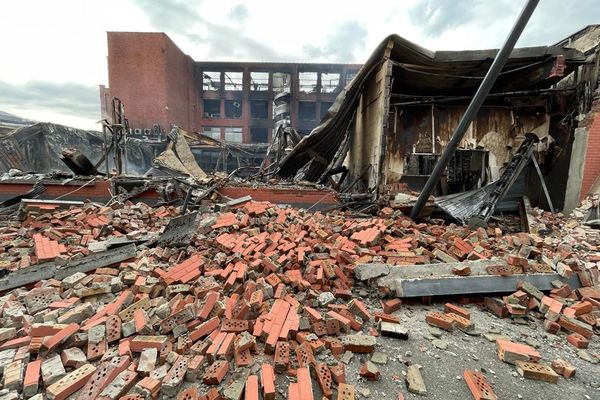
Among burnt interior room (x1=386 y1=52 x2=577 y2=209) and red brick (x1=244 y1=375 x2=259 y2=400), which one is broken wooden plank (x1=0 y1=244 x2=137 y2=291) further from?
burnt interior room (x1=386 y1=52 x2=577 y2=209)

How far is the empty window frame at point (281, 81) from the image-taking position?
2706 cm

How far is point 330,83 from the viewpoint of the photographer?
2772 centimetres

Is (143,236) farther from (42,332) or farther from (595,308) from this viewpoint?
(595,308)

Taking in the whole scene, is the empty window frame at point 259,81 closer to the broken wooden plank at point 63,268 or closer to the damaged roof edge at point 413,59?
the damaged roof edge at point 413,59

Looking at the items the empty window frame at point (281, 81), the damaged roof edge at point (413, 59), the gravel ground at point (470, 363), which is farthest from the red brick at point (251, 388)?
the empty window frame at point (281, 81)

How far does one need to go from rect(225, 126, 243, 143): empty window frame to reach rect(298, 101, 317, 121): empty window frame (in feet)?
21.0

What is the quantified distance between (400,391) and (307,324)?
2.67 feet

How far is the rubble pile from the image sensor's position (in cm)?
183

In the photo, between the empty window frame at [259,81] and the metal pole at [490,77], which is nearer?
the metal pole at [490,77]

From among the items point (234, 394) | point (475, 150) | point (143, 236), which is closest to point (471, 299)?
point (234, 394)

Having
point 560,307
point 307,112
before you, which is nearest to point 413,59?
point 560,307

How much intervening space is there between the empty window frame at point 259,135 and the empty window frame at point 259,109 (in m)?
1.44

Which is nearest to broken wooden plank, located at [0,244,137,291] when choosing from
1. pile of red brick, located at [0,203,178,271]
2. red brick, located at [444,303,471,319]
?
pile of red brick, located at [0,203,178,271]

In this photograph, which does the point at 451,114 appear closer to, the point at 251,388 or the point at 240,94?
the point at 251,388
